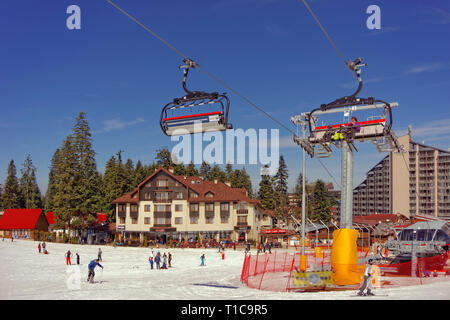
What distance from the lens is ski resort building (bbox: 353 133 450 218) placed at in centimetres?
12488

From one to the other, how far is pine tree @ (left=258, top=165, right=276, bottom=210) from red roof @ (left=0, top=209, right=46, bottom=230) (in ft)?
156

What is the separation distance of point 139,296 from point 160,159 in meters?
94.3

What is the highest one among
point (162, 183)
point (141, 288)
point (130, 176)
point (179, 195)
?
point (130, 176)

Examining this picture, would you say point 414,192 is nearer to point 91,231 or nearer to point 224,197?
point 224,197

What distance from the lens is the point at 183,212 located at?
73375 millimetres

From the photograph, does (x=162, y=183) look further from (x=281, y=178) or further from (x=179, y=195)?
(x=281, y=178)

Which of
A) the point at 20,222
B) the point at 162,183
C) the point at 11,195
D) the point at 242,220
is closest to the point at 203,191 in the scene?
the point at 162,183

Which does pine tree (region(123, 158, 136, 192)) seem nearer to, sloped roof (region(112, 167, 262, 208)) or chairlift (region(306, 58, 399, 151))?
sloped roof (region(112, 167, 262, 208))

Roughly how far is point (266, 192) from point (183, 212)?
109 feet

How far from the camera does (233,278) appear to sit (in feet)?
93.9

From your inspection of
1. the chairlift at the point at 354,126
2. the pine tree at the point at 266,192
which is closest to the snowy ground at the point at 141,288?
the chairlift at the point at 354,126

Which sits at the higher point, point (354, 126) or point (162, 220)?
point (354, 126)

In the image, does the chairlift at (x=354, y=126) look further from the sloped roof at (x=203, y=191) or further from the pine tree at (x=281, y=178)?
the pine tree at (x=281, y=178)

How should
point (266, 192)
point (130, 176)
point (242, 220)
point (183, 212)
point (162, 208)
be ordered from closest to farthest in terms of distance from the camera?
point (242, 220)
point (183, 212)
point (162, 208)
point (130, 176)
point (266, 192)
